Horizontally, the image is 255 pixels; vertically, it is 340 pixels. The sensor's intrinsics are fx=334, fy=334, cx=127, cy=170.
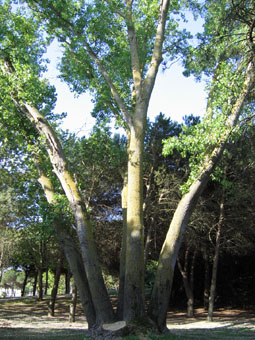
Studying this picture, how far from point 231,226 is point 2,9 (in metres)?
14.3

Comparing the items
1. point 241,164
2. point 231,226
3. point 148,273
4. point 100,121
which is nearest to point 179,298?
point 148,273

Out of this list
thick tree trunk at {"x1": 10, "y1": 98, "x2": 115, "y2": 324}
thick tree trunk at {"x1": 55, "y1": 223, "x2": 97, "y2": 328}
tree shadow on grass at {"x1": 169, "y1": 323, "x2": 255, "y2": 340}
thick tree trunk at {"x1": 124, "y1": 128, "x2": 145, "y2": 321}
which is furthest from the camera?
tree shadow on grass at {"x1": 169, "y1": 323, "x2": 255, "y2": 340}

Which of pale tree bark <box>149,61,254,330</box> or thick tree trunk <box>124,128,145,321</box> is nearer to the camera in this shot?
thick tree trunk <box>124,128,145,321</box>

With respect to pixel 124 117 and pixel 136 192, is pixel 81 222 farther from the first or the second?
pixel 124 117

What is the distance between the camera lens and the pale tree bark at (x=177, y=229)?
761cm

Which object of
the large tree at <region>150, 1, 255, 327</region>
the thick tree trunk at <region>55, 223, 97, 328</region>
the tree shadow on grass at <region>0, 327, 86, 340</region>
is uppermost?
the large tree at <region>150, 1, 255, 327</region>

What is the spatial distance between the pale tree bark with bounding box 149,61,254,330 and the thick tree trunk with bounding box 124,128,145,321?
1.35 ft

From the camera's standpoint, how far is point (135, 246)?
761 centimetres

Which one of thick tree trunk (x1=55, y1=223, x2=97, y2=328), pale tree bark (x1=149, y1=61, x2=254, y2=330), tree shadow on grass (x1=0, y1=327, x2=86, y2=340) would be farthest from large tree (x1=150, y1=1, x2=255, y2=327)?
tree shadow on grass (x1=0, y1=327, x2=86, y2=340)

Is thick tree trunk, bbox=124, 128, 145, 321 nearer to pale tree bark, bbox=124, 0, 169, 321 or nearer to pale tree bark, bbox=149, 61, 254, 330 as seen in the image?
pale tree bark, bbox=124, 0, 169, 321

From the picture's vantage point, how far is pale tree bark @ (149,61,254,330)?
7605 mm

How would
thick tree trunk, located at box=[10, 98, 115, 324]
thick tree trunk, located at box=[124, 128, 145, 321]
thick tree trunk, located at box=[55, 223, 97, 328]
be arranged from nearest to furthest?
thick tree trunk, located at box=[124, 128, 145, 321], thick tree trunk, located at box=[10, 98, 115, 324], thick tree trunk, located at box=[55, 223, 97, 328]

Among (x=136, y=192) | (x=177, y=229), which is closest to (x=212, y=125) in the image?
(x=136, y=192)

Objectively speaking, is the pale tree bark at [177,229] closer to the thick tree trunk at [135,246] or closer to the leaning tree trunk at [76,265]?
the thick tree trunk at [135,246]
